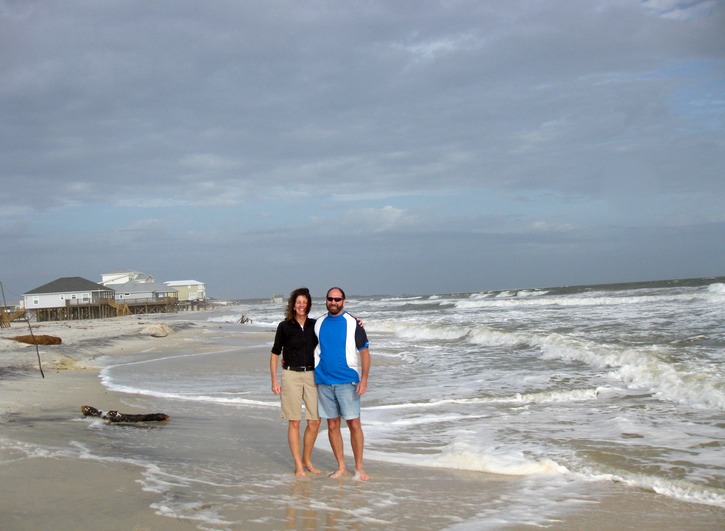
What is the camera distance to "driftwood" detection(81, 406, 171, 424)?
825 cm

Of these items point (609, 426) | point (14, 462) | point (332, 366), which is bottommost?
point (609, 426)

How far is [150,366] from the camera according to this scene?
17.2m

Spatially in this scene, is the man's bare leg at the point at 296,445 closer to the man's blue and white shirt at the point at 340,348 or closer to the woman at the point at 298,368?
the woman at the point at 298,368

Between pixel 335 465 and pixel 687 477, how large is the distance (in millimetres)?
3323

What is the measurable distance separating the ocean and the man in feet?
1.58

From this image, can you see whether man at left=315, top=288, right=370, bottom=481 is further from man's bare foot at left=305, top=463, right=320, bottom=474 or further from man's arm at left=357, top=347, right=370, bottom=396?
man's bare foot at left=305, top=463, right=320, bottom=474

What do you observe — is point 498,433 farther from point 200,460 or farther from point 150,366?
point 150,366

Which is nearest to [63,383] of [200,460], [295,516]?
[200,460]

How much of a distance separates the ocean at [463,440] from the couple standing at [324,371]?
46cm

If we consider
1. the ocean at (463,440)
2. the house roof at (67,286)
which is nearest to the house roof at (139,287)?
the house roof at (67,286)

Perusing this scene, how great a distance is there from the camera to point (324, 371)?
237 inches

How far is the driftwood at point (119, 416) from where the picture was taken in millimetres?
8250

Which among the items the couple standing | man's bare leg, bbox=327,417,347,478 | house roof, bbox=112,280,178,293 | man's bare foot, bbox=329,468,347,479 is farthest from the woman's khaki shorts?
house roof, bbox=112,280,178,293

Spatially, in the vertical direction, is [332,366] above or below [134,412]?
above
